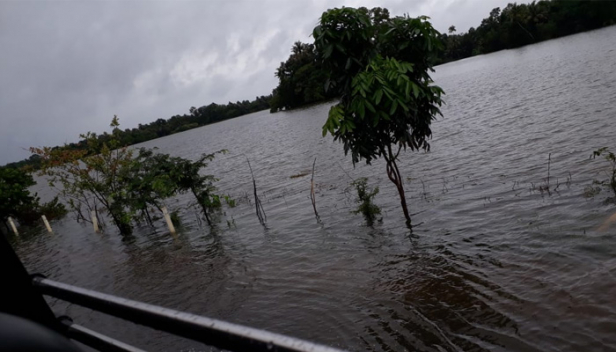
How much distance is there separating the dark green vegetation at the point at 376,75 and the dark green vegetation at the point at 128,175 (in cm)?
691

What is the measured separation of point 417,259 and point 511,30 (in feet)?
326

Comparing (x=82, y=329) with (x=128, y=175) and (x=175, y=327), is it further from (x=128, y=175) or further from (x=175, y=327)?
(x=128, y=175)

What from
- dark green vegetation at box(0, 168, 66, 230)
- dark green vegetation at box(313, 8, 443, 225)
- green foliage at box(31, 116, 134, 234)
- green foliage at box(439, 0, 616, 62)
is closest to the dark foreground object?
dark green vegetation at box(313, 8, 443, 225)

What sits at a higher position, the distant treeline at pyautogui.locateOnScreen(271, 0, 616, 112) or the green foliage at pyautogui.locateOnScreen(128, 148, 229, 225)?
the distant treeline at pyautogui.locateOnScreen(271, 0, 616, 112)

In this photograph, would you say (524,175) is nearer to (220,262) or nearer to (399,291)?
(399,291)

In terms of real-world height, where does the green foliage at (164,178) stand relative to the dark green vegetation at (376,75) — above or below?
below

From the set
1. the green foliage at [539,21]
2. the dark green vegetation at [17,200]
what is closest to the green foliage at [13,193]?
the dark green vegetation at [17,200]

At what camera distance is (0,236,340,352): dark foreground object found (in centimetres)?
97

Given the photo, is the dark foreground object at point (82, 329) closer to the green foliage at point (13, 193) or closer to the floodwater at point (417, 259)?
the floodwater at point (417, 259)

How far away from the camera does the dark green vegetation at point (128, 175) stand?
1346 cm

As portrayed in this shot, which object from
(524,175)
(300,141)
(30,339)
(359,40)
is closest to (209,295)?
(359,40)

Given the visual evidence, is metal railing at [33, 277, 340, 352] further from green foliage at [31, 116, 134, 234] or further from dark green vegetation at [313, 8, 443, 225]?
green foliage at [31, 116, 134, 234]

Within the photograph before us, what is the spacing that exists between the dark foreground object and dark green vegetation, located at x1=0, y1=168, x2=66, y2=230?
24.5 metres

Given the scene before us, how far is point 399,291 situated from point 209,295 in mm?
3874
